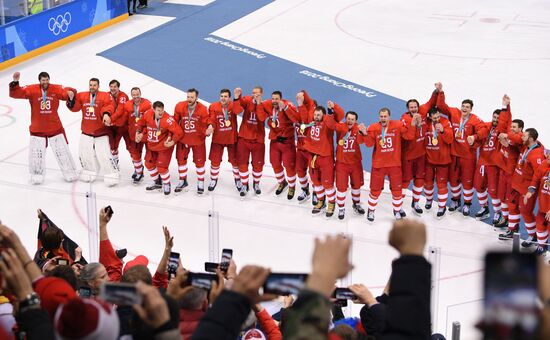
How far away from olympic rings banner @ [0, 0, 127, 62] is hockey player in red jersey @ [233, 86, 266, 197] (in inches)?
283

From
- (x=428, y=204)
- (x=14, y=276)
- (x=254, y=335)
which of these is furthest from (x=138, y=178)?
(x=14, y=276)

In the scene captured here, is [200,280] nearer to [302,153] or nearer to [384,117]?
[384,117]

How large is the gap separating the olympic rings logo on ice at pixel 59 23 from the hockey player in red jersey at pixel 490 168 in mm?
10498

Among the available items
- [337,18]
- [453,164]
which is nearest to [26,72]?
[337,18]

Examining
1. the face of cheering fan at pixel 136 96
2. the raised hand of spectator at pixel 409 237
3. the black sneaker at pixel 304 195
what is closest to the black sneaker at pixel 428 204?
the black sneaker at pixel 304 195

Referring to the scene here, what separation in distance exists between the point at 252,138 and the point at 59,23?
8476 millimetres

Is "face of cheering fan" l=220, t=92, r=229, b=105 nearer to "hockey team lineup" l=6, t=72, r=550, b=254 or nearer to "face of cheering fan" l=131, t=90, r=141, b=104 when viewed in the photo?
"hockey team lineup" l=6, t=72, r=550, b=254

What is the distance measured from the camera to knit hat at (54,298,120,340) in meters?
2.53

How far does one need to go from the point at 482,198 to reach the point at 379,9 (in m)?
12.1

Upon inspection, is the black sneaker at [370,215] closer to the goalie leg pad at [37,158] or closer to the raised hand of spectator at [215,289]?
the goalie leg pad at [37,158]

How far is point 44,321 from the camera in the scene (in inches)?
112

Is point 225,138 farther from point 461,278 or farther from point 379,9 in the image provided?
point 379,9

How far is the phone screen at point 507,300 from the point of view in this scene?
73.3 inches

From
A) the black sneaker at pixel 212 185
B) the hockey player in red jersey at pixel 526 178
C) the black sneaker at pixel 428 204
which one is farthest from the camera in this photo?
the black sneaker at pixel 212 185
